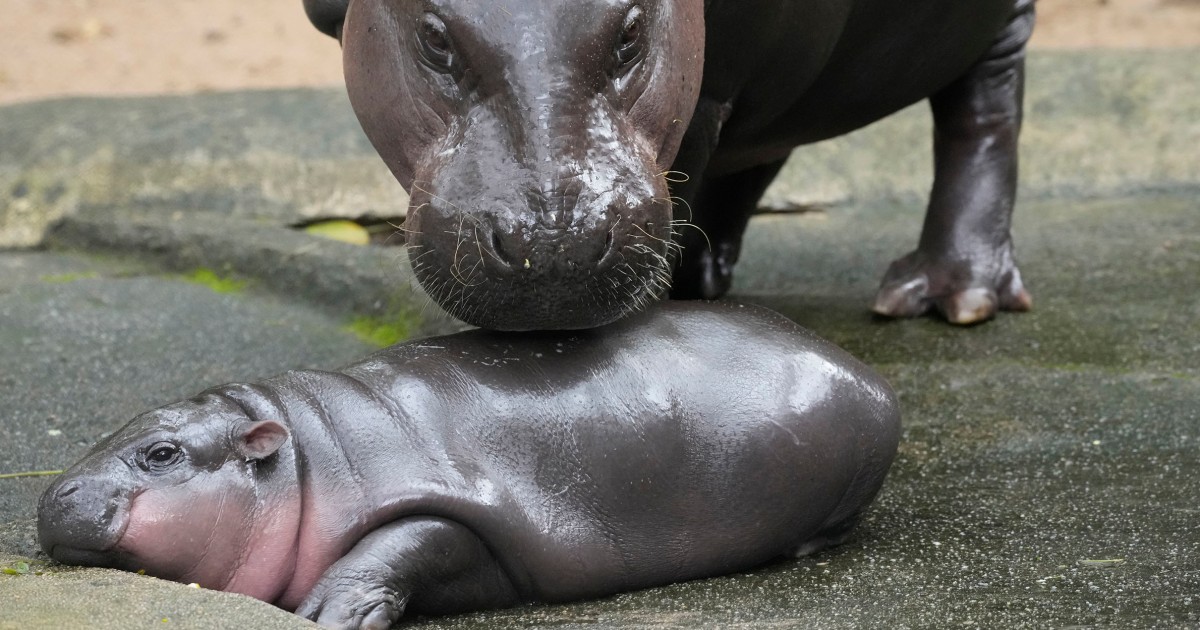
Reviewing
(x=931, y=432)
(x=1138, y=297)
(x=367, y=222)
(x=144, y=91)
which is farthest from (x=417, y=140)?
(x=144, y=91)

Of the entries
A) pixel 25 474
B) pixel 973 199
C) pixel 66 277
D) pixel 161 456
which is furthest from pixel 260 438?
pixel 66 277

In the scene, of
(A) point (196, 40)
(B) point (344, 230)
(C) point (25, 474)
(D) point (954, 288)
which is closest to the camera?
(C) point (25, 474)

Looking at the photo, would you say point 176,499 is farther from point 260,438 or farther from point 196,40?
point 196,40

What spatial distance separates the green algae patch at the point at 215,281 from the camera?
18.9ft

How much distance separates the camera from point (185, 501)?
2805mm

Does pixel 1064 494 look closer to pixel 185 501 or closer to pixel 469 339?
pixel 469 339

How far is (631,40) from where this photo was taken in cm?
315

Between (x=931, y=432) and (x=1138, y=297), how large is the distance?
1.48 metres

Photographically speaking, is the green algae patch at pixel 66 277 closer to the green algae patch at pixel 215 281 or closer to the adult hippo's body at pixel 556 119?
the green algae patch at pixel 215 281

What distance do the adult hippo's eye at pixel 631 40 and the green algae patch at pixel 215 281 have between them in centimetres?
290

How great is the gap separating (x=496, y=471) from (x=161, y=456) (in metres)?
0.60

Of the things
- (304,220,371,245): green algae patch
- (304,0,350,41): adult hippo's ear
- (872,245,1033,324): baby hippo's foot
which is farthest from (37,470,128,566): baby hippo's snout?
(304,220,371,245): green algae patch

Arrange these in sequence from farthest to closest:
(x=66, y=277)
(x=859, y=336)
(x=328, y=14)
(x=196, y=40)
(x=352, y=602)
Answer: (x=196, y=40) < (x=66, y=277) < (x=859, y=336) < (x=328, y=14) < (x=352, y=602)

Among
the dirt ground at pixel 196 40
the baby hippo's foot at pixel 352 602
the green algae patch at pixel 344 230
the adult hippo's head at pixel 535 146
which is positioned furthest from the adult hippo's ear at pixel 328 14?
the dirt ground at pixel 196 40
